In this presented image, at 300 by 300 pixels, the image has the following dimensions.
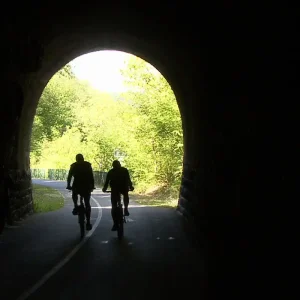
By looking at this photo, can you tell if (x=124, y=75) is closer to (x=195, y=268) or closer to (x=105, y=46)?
(x=105, y=46)

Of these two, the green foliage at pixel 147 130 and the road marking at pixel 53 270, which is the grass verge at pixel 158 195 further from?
the road marking at pixel 53 270

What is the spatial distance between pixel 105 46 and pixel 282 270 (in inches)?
442

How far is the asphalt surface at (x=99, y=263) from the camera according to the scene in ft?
18.8

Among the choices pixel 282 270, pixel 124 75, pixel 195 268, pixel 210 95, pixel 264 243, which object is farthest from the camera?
pixel 124 75

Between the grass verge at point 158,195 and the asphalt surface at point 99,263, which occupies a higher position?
the grass verge at point 158,195

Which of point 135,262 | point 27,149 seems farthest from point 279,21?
point 27,149

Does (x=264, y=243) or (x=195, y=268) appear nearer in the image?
(x=264, y=243)

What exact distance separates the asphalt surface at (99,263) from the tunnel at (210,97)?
514 millimetres

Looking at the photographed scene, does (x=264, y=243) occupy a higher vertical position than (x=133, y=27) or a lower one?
lower

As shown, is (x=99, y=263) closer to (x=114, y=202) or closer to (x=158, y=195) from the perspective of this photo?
(x=114, y=202)

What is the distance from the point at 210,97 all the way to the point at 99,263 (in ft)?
15.3

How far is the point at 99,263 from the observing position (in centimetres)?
739

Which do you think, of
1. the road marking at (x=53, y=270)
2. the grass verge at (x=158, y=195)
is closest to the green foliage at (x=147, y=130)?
the grass verge at (x=158, y=195)

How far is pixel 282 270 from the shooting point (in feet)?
18.2
